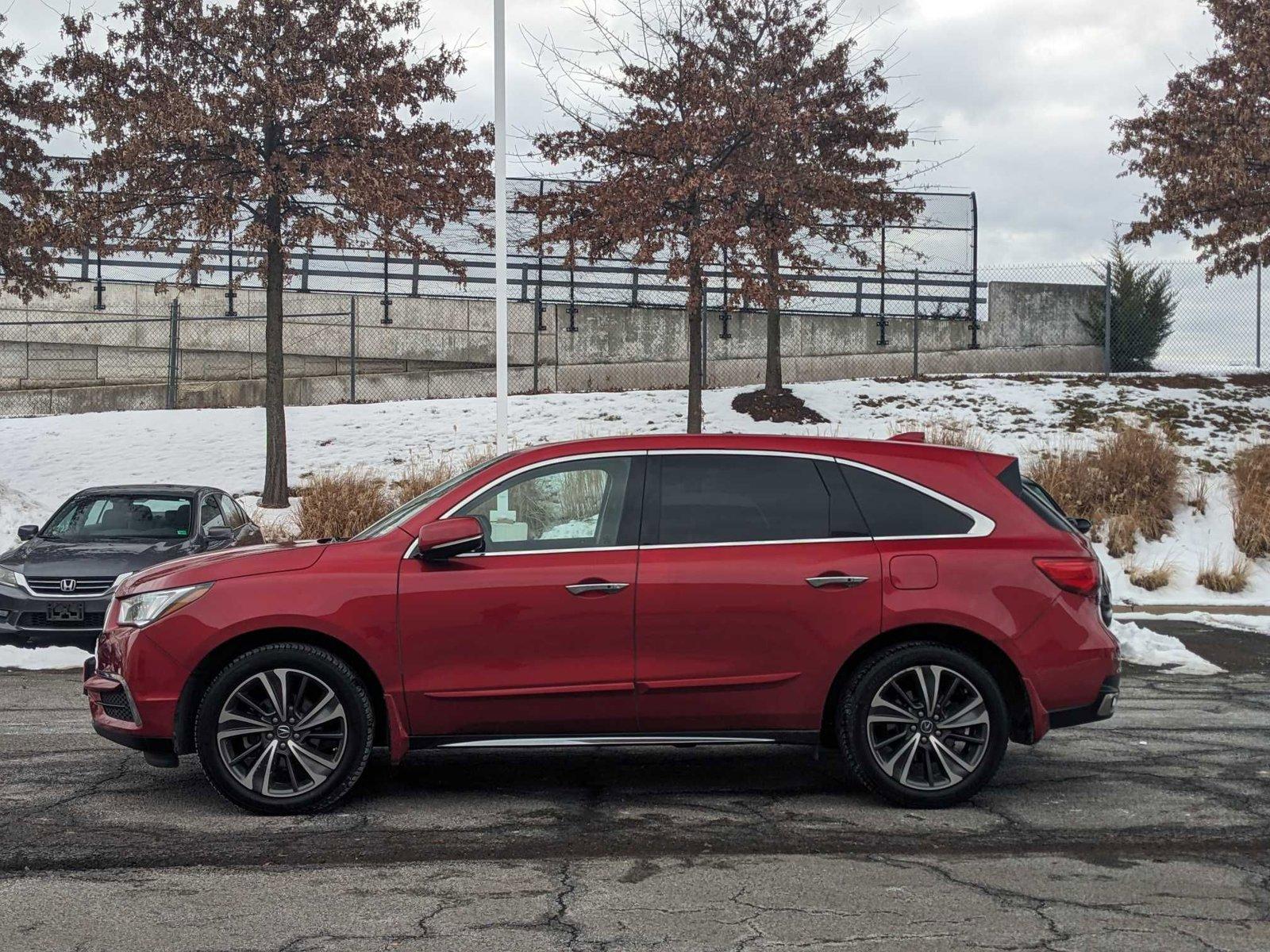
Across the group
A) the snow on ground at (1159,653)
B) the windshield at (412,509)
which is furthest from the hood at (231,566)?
the snow on ground at (1159,653)

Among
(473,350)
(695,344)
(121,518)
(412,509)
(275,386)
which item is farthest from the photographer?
(473,350)

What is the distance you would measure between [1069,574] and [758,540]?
1.40 metres

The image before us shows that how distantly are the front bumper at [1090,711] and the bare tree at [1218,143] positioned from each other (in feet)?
57.8

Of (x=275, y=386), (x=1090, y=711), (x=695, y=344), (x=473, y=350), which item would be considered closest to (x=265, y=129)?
(x=275, y=386)

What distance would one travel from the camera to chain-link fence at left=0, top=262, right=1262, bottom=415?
28.6 meters

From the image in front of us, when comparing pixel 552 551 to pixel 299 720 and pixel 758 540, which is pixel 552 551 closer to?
pixel 758 540

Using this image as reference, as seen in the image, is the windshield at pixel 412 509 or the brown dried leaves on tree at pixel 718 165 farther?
the brown dried leaves on tree at pixel 718 165

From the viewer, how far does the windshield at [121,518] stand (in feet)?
40.1

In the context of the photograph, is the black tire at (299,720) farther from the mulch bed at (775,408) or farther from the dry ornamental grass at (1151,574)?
the mulch bed at (775,408)

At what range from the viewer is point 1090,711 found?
20.5 ft

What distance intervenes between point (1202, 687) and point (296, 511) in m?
11.7

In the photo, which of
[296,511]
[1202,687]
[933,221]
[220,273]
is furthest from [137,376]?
[1202,687]

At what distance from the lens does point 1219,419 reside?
69.6ft

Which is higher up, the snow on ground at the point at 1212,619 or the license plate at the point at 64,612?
the license plate at the point at 64,612
